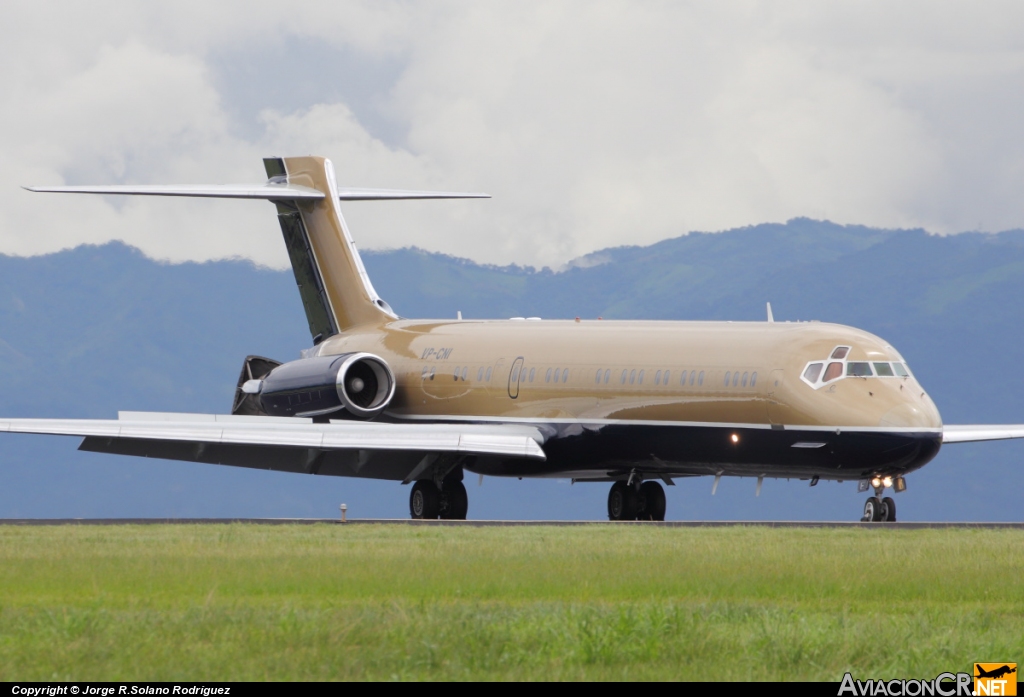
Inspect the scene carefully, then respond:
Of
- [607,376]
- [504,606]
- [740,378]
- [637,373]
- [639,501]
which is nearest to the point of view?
[504,606]

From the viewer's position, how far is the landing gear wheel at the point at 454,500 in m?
36.0

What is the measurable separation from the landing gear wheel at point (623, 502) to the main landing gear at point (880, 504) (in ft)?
19.2

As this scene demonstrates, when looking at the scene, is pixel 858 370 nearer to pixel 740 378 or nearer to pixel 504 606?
pixel 740 378

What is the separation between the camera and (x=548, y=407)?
36.2m

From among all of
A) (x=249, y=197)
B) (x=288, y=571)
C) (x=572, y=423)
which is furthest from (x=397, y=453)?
(x=288, y=571)

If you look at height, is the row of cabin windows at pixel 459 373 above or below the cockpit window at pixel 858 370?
above

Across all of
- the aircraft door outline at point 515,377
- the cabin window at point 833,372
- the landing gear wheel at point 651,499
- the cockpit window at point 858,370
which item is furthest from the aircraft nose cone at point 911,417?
the aircraft door outline at point 515,377

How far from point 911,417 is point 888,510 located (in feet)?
6.57

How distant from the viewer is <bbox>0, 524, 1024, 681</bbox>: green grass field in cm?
1300

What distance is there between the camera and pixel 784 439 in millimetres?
31281

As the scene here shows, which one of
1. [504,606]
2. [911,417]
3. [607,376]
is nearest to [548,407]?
[607,376]

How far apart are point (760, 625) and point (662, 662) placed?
6.09ft

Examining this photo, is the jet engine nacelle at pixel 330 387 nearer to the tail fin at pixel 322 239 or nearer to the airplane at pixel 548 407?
the airplane at pixel 548 407

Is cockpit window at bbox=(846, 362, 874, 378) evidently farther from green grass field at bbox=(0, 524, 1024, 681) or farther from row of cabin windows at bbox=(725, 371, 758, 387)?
green grass field at bbox=(0, 524, 1024, 681)
